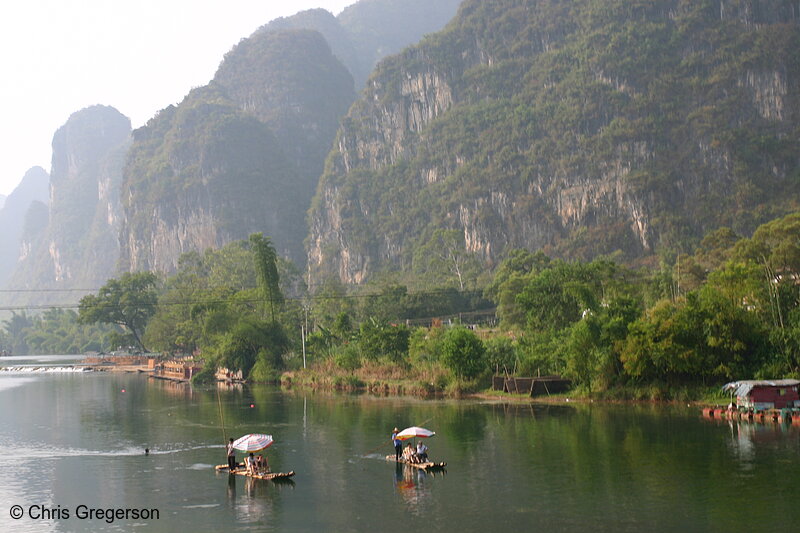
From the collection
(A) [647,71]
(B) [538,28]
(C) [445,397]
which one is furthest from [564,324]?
(B) [538,28]

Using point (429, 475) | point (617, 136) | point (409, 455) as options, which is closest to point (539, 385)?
point (409, 455)

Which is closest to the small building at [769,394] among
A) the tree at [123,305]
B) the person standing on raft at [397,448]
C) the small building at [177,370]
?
the person standing on raft at [397,448]

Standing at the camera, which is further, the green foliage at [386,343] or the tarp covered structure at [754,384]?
the green foliage at [386,343]

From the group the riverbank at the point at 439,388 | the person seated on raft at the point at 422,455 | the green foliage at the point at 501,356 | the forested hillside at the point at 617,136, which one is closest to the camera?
the person seated on raft at the point at 422,455

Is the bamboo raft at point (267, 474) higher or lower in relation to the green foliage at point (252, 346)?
lower

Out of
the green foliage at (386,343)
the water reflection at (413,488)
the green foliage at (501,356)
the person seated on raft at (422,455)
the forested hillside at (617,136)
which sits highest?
the forested hillside at (617,136)

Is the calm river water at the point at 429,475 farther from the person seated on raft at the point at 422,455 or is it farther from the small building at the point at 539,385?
the small building at the point at 539,385

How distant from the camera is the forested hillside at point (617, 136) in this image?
5477 inches

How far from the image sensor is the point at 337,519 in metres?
28.6

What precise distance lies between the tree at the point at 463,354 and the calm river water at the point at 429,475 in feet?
17.8

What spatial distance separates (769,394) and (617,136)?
4391 inches

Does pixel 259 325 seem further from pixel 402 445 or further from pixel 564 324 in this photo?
pixel 402 445

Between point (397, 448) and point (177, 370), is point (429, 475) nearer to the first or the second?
point (397, 448)

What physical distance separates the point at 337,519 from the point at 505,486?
718 cm
